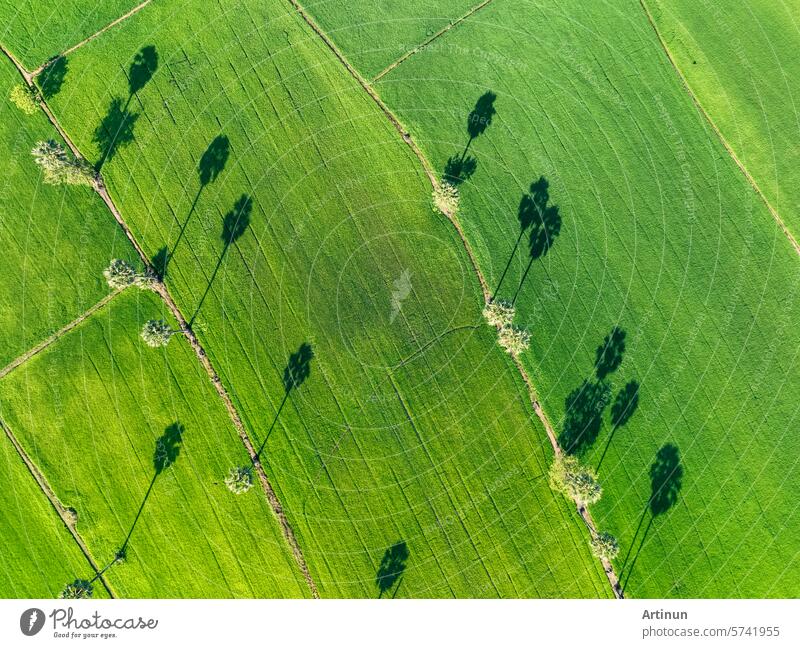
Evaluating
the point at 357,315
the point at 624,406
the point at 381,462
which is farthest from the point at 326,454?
the point at 624,406

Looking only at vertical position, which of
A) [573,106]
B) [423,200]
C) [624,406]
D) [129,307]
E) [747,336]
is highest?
[573,106]

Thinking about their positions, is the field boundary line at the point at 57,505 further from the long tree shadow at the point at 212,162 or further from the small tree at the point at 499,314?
the small tree at the point at 499,314

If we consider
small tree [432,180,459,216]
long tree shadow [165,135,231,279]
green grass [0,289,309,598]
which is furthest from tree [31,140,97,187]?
small tree [432,180,459,216]

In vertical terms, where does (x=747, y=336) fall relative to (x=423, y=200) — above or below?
below

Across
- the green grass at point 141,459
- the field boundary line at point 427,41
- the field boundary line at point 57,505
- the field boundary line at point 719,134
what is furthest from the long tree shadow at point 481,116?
the field boundary line at point 57,505

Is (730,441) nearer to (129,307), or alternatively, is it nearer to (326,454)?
(326,454)

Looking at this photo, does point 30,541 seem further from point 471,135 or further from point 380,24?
point 380,24

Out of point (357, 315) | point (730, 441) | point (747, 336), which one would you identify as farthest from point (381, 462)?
point (747, 336)

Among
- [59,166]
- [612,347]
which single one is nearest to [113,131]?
[59,166]
